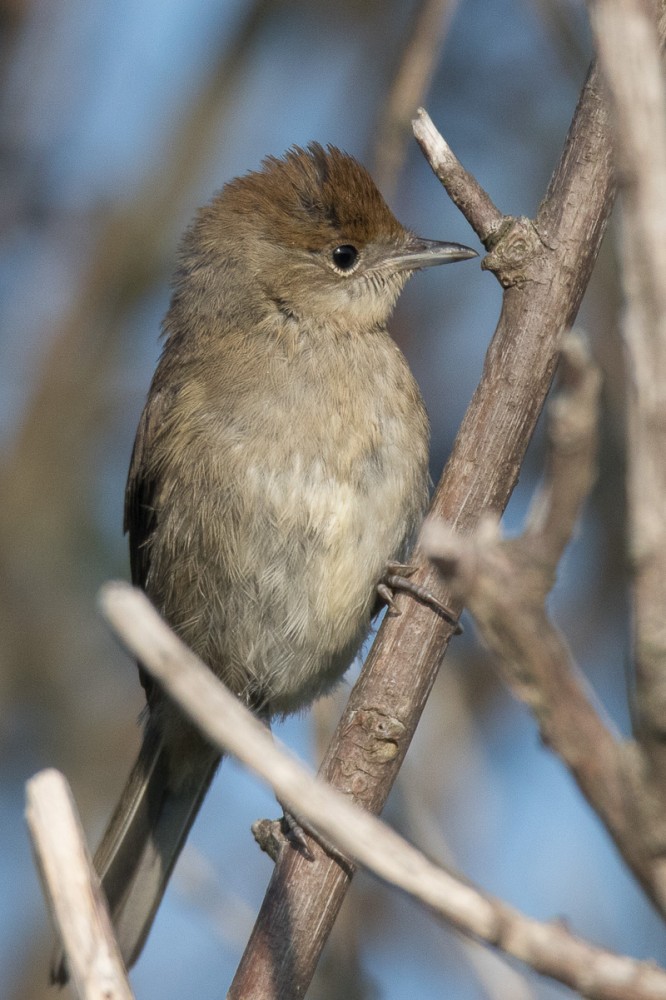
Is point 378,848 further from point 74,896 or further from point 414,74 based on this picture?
point 414,74

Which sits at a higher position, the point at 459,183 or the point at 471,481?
the point at 459,183

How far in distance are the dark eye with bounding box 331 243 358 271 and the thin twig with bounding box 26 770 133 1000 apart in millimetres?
3048

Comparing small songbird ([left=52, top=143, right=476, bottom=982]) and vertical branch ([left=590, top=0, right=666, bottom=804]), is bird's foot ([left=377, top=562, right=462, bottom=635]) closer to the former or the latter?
small songbird ([left=52, top=143, right=476, bottom=982])

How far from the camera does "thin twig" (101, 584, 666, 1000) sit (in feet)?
4.98

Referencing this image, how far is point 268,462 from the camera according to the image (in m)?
4.12

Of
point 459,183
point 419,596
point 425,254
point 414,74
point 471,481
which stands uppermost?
point 414,74

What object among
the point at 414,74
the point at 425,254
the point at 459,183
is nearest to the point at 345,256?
the point at 425,254

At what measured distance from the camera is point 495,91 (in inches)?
243

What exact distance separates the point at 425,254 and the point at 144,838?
2.51 metres

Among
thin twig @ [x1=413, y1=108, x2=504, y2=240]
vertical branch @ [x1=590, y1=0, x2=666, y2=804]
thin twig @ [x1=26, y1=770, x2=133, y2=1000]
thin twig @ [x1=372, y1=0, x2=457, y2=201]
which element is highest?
thin twig @ [x1=372, y1=0, x2=457, y2=201]

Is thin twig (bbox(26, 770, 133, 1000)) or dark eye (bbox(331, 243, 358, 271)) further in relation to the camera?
dark eye (bbox(331, 243, 358, 271))

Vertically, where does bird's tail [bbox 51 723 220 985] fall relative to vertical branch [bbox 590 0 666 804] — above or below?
below

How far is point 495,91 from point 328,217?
74.7 inches

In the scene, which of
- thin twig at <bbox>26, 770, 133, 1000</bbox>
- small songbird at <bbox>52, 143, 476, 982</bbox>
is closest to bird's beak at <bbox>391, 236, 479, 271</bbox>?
small songbird at <bbox>52, 143, 476, 982</bbox>
